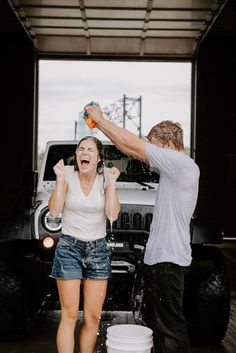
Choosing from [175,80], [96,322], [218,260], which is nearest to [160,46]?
[175,80]

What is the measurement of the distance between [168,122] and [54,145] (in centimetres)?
294

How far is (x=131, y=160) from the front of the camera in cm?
623

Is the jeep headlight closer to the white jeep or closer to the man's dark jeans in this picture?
the white jeep

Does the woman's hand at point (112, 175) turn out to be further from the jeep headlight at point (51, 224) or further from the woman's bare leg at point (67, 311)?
the jeep headlight at point (51, 224)

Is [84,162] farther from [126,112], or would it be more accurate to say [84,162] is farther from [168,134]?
[126,112]

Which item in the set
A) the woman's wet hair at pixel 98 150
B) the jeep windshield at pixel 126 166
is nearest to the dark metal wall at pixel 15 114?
the jeep windshield at pixel 126 166

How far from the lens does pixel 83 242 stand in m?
4.13

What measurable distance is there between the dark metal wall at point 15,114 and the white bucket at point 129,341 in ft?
44.6

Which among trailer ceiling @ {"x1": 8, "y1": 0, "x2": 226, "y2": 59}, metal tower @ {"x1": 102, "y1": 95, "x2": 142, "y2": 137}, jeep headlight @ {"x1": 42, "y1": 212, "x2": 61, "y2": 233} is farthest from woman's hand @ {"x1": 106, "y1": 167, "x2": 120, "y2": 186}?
metal tower @ {"x1": 102, "y1": 95, "x2": 142, "y2": 137}

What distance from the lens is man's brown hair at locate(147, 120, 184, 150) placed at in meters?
3.74

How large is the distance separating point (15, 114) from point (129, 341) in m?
14.1

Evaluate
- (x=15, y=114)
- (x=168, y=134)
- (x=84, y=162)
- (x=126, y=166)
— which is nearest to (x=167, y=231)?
(x=168, y=134)

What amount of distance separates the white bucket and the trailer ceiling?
33.2 feet

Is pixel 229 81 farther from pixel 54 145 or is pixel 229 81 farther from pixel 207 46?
pixel 54 145
